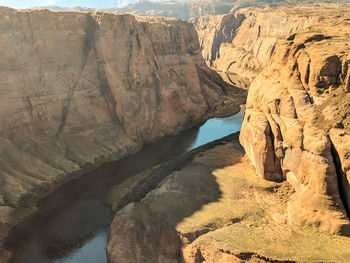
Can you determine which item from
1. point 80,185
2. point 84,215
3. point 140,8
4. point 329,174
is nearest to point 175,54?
point 80,185

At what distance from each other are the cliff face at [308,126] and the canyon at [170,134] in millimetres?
77

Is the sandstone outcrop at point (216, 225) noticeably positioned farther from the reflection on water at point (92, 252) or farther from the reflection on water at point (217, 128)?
the reflection on water at point (217, 128)

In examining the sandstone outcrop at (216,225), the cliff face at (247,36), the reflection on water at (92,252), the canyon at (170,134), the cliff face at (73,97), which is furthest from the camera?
the cliff face at (247,36)

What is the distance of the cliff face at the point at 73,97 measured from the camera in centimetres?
2983

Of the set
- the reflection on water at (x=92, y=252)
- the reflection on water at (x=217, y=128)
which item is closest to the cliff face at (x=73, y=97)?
the reflection on water at (x=217, y=128)

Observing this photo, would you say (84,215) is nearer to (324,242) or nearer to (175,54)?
(324,242)

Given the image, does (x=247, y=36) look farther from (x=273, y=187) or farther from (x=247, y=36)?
(x=273, y=187)

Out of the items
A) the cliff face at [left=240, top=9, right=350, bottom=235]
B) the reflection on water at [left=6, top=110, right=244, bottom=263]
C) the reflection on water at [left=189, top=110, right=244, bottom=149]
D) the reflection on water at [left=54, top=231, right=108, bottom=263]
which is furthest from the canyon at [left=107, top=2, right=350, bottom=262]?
the reflection on water at [left=189, top=110, right=244, bottom=149]

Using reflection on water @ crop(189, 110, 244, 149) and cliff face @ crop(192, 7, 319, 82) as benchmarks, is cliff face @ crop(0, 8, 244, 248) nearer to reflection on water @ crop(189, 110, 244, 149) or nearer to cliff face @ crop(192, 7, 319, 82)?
reflection on water @ crop(189, 110, 244, 149)

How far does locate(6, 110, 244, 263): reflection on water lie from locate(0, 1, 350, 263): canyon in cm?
101

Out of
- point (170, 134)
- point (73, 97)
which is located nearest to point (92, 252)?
point (73, 97)

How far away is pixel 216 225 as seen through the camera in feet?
60.7

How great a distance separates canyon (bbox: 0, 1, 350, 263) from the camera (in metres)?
16.9

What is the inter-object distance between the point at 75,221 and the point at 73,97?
1647 cm
